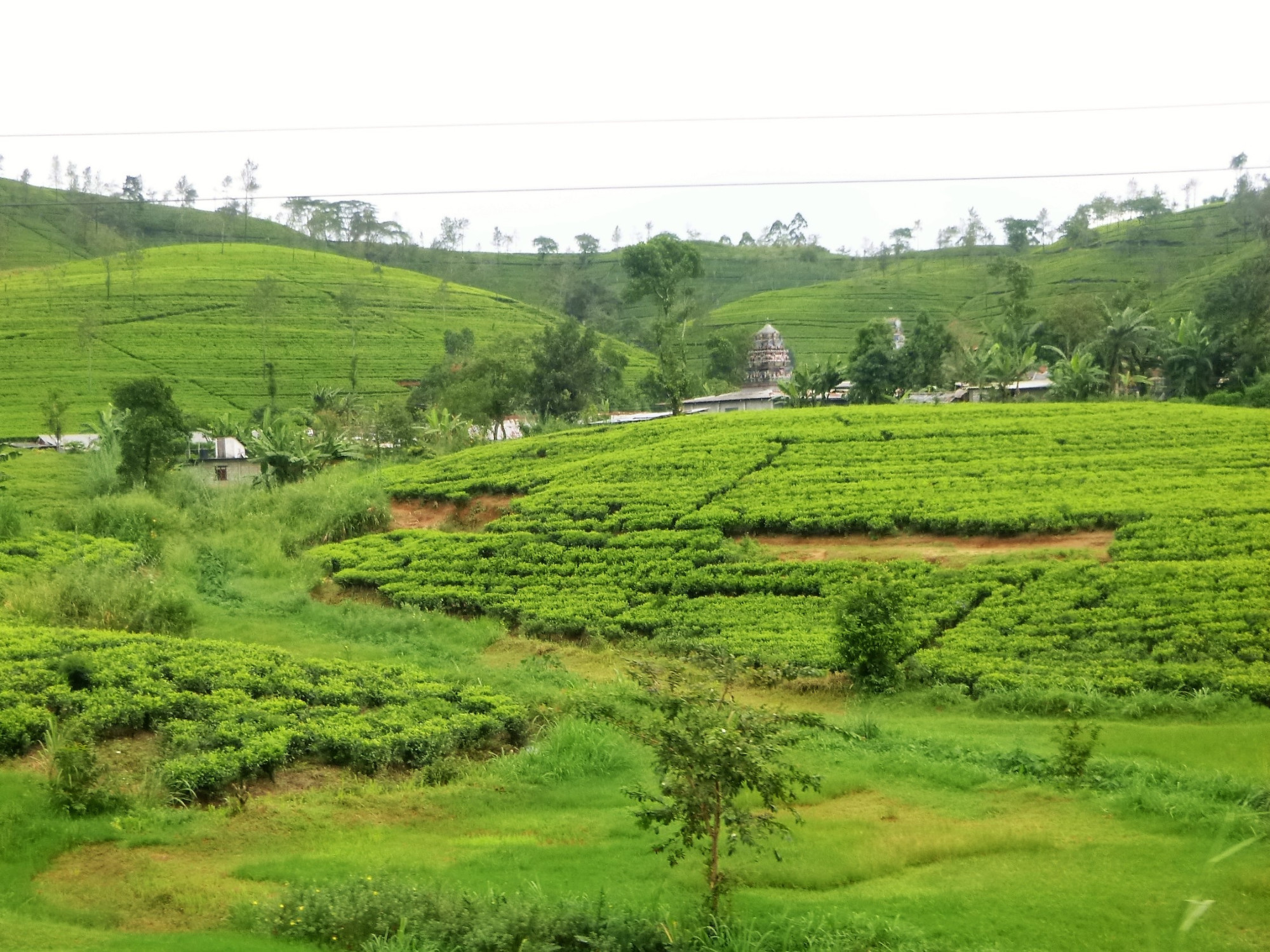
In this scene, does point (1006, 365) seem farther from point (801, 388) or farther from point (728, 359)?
point (728, 359)

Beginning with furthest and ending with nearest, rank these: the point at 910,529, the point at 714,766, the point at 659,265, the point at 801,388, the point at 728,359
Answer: the point at 728,359
the point at 659,265
the point at 801,388
the point at 910,529
the point at 714,766

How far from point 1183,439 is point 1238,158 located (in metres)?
58.1

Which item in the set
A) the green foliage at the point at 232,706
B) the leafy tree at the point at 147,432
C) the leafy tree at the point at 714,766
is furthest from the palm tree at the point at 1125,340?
the leafy tree at the point at 714,766

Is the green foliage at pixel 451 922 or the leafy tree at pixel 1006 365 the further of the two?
the leafy tree at pixel 1006 365

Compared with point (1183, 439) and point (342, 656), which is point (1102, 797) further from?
point (1183, 439)

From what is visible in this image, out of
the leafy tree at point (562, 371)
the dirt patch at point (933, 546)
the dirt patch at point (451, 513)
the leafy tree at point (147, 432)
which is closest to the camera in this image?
the dirt patch at point (933, 546)

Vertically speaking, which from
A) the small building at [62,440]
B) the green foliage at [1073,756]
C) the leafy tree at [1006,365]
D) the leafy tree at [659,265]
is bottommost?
the green foliage at [1073,756]

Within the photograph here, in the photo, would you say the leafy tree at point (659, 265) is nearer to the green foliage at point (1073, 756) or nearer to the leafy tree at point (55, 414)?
the leafy tree at point (55, 414)

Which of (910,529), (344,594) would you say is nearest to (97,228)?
(344,594)

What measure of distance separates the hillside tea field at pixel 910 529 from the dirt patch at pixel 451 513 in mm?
324

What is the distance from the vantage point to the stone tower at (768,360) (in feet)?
216

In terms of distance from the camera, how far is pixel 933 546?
20.0 m

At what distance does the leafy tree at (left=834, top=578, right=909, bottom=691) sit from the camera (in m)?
15.3

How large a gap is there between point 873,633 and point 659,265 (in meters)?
43.5
